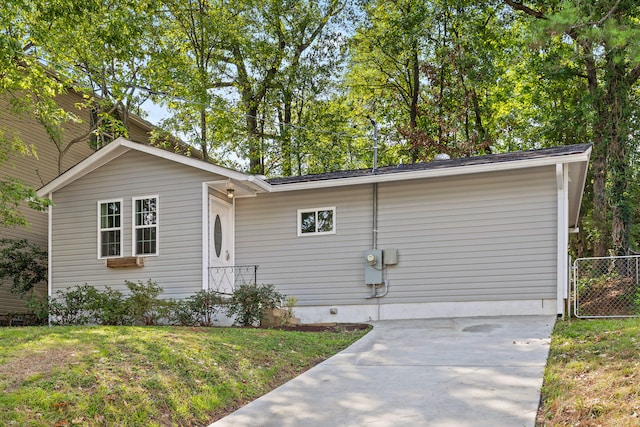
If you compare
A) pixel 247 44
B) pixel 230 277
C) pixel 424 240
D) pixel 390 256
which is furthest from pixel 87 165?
pixel 247 44

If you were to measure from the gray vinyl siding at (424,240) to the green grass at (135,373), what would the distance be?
3.55 meters

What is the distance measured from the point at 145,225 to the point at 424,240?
18.2 ft

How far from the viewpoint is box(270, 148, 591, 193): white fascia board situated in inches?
391

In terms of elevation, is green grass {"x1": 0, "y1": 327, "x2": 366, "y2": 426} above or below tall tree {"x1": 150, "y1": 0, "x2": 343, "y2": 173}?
below

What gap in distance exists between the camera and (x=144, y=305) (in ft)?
34.7

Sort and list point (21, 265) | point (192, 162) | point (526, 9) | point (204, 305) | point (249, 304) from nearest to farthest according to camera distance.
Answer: point (249, 304) → point (204, 305) → point (192, 162) → point (21, 265) → point (526, 9)

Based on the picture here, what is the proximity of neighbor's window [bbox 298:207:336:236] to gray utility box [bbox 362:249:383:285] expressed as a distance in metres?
0.96

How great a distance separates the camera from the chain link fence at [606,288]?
10.2 m

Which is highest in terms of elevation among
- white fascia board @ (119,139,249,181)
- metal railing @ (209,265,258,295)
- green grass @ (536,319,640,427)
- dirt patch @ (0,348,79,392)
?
white fascia board @ (119,139,249,181)

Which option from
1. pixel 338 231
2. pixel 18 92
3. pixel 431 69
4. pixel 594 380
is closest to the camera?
pixel 594 380

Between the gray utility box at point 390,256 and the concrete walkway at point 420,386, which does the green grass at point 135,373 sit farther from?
the gray utility box at point 390,256

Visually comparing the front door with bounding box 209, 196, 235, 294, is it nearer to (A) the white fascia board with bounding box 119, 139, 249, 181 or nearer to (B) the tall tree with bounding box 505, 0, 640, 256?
(A) the white fascia board with bounding box 119, 139, 249, 181

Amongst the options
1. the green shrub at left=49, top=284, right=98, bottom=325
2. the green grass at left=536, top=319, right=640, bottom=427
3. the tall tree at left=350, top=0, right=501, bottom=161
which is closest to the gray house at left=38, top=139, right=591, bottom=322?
the green shrub at left=49, top=284, right=98, bottom=325

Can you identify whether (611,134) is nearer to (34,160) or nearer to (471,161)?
(471,161)
